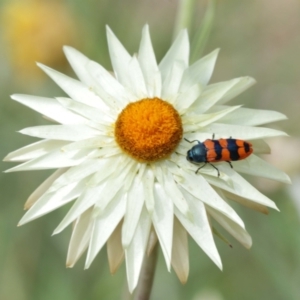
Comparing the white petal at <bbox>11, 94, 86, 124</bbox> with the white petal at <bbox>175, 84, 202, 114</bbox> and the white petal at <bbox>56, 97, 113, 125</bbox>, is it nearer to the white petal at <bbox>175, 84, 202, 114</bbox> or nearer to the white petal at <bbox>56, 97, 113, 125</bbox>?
the white petal at <bbox>56, 97, 113, 125</bbox>

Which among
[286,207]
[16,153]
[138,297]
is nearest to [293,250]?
[286,207]

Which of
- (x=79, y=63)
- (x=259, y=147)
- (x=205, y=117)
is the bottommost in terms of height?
(x=259, y=147)

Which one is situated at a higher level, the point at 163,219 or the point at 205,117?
the point at 205,117

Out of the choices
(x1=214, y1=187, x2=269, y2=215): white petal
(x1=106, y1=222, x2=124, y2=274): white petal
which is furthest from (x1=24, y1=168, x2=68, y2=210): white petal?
(x1=214, y1=187, x2=269, y2=215): white petal

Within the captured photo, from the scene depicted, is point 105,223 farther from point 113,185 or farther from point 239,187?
point 239,187

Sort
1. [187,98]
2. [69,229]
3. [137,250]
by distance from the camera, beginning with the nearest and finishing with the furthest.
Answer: [137,250] → [187,98] → [69,229]

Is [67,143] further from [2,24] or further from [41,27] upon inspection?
[2,24]

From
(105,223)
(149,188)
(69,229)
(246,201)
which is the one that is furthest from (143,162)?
(69,229)
